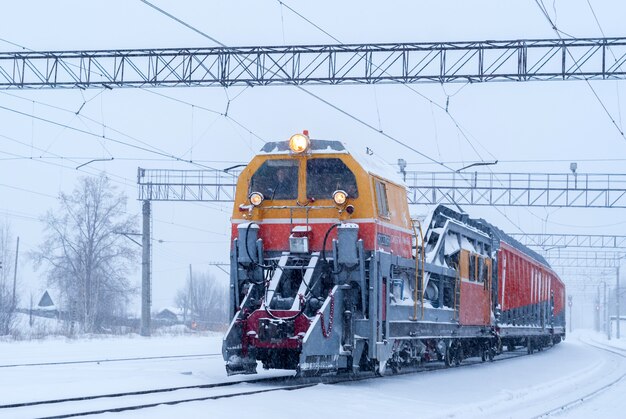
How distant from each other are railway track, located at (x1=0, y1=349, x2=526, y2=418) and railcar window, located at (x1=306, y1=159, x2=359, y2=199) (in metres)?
3.25

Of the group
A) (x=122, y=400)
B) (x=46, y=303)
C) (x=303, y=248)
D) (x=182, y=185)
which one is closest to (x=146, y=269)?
(x=182, y=185)

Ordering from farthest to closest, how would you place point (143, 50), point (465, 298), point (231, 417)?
point (143, 50), point (465, 298), point (231, 417)

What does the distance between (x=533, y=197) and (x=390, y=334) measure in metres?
30.7

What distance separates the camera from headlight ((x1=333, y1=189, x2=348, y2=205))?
15398 mm

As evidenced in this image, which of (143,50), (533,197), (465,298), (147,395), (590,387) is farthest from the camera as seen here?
(533,197)

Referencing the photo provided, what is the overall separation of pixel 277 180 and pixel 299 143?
776mm

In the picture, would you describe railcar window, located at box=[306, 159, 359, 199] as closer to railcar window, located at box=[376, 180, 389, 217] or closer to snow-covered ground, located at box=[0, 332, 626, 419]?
railcar window, located at box=[376, 180, 389, 217]

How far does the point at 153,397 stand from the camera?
12344 mm

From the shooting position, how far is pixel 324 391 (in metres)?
13.4

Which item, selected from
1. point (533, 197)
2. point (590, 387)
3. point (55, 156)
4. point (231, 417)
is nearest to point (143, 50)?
point (55, 156)

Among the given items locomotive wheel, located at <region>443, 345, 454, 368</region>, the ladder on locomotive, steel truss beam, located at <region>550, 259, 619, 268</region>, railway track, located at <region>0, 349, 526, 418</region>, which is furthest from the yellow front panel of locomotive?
steel truss beam, located at <region>550, 259, 619, 268</region>

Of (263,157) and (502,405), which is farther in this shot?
(263,157)

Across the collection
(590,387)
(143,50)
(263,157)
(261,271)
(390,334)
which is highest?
(143,50)

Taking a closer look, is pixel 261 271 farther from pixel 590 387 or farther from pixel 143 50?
pixel 143 50
